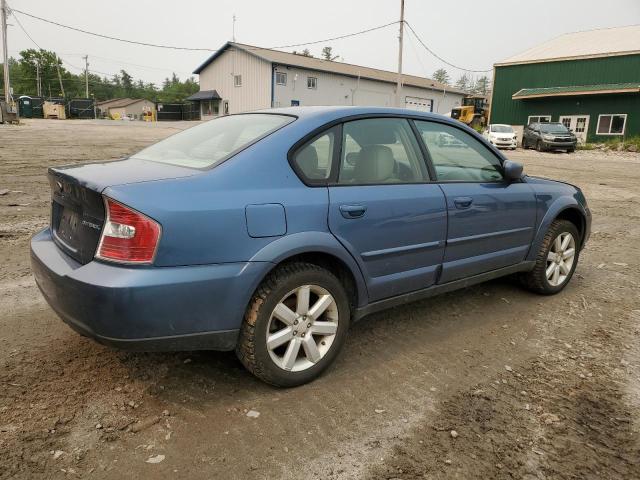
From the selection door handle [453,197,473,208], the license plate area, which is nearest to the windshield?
door handle [453,197,473,208]

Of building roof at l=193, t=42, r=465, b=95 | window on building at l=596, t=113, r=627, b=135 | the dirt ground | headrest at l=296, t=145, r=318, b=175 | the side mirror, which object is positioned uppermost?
building roof at l=193, t=42, r=465, b=95

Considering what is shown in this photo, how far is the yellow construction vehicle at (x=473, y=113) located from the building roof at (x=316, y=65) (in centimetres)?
895

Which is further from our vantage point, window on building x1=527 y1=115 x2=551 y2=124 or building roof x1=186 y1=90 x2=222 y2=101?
building roof x1=186 y1=90 x2=222 y2=101

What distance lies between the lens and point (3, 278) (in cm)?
438

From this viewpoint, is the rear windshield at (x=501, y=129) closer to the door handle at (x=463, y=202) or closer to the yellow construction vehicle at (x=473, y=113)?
the yellow construction vehicle at (x=473, y=113)

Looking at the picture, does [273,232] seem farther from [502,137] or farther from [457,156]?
[502,137]

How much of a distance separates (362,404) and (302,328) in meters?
0.52

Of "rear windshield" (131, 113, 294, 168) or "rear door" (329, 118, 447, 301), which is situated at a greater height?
"rear windshield" (131, 113, 294, 168)

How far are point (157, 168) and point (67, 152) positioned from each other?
13.1 m

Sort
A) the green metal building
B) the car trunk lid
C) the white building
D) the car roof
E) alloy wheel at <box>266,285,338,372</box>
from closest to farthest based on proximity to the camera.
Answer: the car trunk lid < alloy wheel at <box>266,285,338,372</box> < the car roof < the green metal building < the white building

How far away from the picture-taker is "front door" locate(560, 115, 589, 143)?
107ft

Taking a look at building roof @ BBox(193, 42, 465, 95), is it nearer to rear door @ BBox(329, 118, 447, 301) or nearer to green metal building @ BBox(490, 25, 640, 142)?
green metal building @ BBox(490, 25, 640, 142)

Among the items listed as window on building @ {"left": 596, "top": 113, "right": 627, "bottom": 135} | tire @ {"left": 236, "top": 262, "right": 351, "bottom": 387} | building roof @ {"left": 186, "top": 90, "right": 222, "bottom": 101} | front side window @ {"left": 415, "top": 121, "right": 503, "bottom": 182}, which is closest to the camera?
tire @ {"left": 236, "top": 262, "right": 351, "bottom": 387}

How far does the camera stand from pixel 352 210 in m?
2.90
